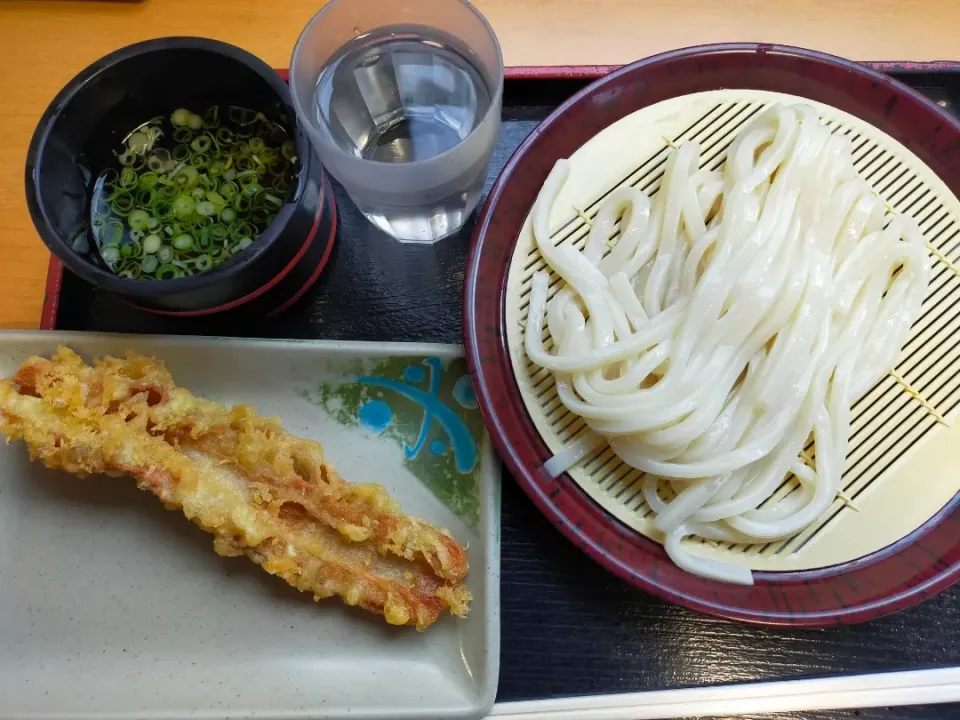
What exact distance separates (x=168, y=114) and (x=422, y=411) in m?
1.06

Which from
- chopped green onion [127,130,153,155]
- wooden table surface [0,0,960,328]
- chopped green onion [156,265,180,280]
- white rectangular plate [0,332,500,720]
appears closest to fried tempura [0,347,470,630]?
white rectangular plate [0,332,500,720]

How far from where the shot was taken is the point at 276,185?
1747 millimetres

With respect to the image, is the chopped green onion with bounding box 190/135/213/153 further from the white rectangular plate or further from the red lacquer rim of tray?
the white rectangular plate

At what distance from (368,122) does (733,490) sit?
4.43 feet

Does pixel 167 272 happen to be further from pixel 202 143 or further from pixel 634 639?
pixel 634 639

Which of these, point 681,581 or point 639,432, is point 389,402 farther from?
point 681,581

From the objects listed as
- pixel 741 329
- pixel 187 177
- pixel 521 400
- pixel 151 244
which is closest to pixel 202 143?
pixel 187 177

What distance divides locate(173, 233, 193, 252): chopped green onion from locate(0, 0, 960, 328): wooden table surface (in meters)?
0.74

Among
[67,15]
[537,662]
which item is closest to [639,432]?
[537,662]

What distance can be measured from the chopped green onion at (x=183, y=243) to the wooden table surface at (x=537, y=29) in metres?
0.74

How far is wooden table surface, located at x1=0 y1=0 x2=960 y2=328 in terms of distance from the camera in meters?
2.13

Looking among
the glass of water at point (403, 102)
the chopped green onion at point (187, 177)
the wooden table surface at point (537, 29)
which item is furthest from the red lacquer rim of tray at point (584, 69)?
the chopped green onion at point (187, 177)

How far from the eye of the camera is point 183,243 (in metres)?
1.72

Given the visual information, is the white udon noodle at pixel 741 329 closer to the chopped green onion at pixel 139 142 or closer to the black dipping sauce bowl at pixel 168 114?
the black dipping sauce bowl at pixel 168 114
